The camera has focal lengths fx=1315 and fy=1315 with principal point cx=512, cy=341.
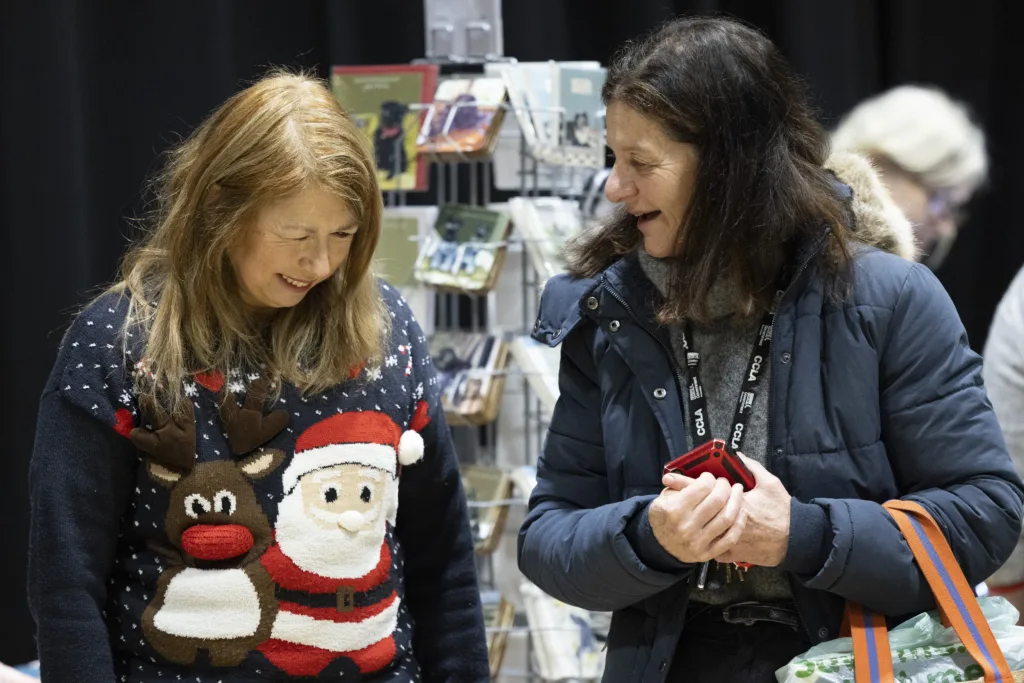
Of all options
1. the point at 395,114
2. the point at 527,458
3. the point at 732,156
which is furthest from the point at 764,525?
the point at 395,114

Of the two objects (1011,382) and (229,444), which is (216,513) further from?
(1011,382)

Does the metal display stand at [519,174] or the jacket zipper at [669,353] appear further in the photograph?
the metal display stand at [519,174]

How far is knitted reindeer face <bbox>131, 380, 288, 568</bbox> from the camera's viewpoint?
1.76 metres

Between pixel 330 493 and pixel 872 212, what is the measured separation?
84cm

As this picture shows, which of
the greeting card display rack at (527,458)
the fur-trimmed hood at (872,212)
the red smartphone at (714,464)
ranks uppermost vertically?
the fur-trimmed hood at (872,212)

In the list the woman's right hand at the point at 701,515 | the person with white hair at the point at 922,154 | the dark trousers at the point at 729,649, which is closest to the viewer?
the woman's right hand at the point at 701,515

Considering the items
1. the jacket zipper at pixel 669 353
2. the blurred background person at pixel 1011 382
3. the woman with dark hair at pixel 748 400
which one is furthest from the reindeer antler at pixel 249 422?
the blurred background person at pixel 1011 382

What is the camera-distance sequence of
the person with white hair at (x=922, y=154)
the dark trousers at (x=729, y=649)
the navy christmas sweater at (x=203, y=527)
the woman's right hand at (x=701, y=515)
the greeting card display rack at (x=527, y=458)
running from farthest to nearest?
the person with white hair at (x=922, y=154) → the greeting card display rack at (x=527, y=458) → the navy christmas sweater at (x=203, y=527) → the dark trousers at (x=729, y=649) → the woman's right hand at (x=701, y=515)

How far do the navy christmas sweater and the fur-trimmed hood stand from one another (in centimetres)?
73

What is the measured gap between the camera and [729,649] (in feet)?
5.48

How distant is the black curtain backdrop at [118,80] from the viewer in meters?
3.40

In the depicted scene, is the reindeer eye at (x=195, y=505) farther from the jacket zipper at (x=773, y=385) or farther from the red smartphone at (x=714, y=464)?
the jacket zipper at (x=773, y=385)

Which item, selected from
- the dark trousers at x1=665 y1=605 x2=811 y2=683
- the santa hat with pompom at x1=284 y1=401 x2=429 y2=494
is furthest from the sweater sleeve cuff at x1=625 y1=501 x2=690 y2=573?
the santa hat with pompom at x1=284 y1=401 x2=429 y2=494

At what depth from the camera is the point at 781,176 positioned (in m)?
1.69
